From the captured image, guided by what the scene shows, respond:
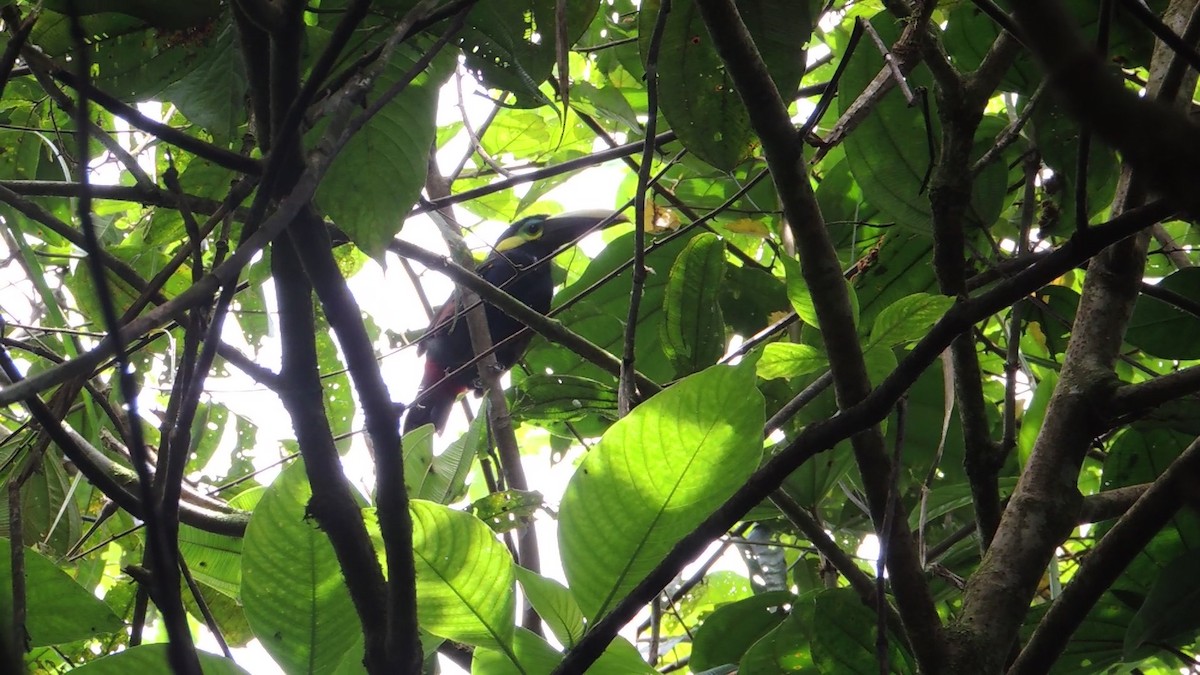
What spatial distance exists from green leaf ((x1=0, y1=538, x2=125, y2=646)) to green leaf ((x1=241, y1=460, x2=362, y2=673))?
157 millimetres

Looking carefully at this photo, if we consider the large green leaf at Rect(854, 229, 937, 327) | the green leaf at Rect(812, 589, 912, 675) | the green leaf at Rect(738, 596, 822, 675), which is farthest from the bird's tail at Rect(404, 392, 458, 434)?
the green leaf at Rect(812, 589, 912, 675)

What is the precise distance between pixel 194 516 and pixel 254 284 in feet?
1.40

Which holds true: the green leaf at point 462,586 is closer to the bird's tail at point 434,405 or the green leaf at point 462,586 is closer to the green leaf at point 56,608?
the green leaf at point 56,608

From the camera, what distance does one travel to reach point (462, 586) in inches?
32.5

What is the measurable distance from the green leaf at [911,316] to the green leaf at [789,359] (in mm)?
96

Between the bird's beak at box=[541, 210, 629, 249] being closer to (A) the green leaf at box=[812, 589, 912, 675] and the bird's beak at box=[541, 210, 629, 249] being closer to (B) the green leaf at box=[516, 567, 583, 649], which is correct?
(A) the green leaf at box=[812, 589, 912, 675]

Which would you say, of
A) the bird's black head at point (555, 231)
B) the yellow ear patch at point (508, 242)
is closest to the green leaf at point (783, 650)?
the yellow ear patch at point (508, 242)

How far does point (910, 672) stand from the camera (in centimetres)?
107

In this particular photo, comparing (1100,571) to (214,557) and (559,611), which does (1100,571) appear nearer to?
(559,611)

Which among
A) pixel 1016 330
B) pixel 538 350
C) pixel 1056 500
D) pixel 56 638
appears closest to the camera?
pixel 56 638

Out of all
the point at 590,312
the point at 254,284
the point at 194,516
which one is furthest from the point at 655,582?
the point at 590,312

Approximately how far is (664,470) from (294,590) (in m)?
0.32

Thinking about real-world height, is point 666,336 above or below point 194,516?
above

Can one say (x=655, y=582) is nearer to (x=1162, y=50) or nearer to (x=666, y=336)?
(x=666, y=336)
